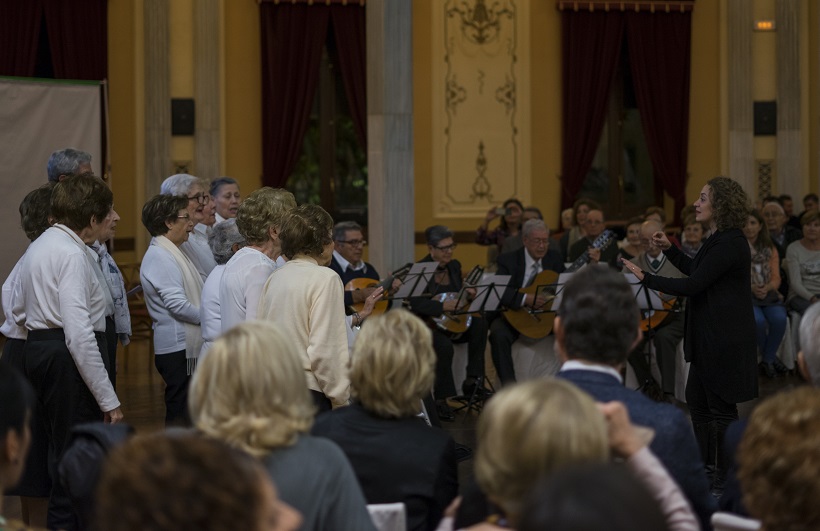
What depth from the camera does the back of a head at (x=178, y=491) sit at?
162cm

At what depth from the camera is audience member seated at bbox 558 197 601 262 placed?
10281 millimetres

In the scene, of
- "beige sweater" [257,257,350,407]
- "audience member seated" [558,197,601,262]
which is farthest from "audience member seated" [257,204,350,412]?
"audience member seated" [558,197,601,262]

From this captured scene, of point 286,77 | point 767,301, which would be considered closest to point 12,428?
point 767,301

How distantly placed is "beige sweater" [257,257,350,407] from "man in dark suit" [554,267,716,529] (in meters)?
1.69

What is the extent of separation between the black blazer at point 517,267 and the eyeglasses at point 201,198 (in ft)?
8.97

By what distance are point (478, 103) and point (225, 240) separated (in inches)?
308

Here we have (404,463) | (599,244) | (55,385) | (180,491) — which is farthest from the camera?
(599,244)

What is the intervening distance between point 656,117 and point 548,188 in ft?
4.81

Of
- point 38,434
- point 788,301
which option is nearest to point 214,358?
point 38,434

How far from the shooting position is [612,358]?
2.80 m

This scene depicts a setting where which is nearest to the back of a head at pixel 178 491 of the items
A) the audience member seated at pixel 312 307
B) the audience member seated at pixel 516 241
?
the audience member seated at pixel 312 307

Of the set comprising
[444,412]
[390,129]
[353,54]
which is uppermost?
[353,54]

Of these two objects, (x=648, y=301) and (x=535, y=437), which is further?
(x=648, y=301)

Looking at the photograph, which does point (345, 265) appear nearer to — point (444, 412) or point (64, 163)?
point (444, 412)
